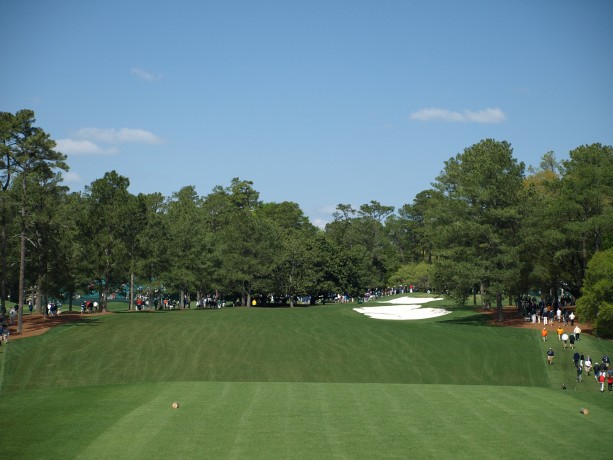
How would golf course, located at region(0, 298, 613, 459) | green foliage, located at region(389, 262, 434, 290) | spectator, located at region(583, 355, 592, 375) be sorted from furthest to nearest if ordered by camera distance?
green foliage, located at region(389, 262, 434, 290) → spectator, located at region(583, 355, 592, 375) → golf course, located at region(0, 298, 613, 459)

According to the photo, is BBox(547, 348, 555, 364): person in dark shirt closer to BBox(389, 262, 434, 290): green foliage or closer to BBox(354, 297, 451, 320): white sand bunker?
BBox(354, 297, 451, 320): white sand bunker

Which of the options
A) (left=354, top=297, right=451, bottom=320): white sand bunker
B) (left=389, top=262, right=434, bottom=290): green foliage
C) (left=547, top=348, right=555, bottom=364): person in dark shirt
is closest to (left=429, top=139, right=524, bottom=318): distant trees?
(left=354, top=297, right=451, bottom=320): white sand bunker

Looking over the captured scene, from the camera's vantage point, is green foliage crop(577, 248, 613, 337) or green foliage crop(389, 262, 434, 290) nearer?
green foliage crop(577, 248, 613, 337)

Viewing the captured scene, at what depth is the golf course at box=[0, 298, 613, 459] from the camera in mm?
26250

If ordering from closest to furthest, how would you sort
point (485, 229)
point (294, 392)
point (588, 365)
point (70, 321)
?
point (294, 392), point (588, 365), point (70, 321), point (485, 229)

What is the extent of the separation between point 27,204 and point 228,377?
82.7 ft

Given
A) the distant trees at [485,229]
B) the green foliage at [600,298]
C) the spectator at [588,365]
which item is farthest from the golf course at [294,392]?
the distant trees at [485,229]

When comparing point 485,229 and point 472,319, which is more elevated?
point 485,229

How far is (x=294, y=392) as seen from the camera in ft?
124

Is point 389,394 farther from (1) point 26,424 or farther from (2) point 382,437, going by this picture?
(1) point 26,424

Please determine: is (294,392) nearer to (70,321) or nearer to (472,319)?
(70,321)

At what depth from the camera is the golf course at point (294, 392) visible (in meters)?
26.2

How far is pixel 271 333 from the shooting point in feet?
205

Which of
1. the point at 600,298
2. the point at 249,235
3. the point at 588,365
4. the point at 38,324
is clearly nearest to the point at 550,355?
the point at 588,365
